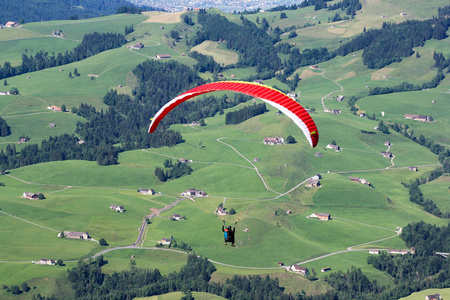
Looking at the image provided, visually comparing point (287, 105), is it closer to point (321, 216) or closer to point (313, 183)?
point (321, 216)

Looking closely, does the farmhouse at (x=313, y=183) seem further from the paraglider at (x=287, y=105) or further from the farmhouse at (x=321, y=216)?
the paraglider at (x=287, y=105)

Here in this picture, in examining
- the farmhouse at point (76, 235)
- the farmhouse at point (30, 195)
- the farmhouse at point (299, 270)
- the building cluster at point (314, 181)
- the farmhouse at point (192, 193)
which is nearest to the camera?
the farmhouse at point (299, 270)

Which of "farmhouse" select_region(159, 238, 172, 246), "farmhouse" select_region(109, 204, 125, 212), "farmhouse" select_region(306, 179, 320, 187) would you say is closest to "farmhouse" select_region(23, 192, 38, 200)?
"farmhouse" select_region(109, 204, 125, 212)

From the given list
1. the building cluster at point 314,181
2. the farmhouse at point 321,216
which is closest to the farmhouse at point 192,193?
the building cluster at point 314,181

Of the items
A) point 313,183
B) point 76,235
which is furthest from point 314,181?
point 76,235

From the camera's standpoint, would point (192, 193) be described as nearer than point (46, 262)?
No

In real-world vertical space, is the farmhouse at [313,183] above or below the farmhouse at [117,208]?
below

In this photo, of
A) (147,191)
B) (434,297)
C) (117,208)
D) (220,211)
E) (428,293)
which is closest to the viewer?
(434,297)

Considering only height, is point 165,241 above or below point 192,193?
above

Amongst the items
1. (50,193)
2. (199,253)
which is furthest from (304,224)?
(50,193)

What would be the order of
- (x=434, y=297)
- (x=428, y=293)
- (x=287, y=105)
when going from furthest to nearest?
1. (x=428, y=293)
2. (x=434, y=297)
3. (x=287, y=105)

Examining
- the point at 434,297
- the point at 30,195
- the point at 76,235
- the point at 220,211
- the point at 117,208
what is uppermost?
the point at 76,235
